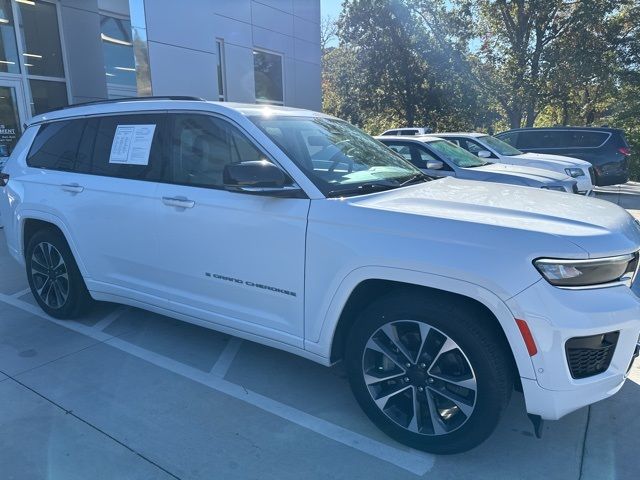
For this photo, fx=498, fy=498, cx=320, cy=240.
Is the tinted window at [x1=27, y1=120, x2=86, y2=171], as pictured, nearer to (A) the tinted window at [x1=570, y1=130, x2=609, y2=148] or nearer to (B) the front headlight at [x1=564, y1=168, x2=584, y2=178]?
(B) the front headlight at [x1=564, y1=168, x2=584, y2=178]

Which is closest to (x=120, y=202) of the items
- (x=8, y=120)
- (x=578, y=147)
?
(x=8, y=120)

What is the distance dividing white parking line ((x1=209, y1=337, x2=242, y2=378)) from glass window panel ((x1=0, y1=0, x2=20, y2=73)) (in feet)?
28.4

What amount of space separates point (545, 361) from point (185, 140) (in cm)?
268

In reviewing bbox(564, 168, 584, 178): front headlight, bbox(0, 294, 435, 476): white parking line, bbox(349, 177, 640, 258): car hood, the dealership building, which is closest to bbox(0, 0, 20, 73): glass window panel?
the dealership building

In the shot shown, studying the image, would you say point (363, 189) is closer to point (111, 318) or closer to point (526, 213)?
point (526, 213)

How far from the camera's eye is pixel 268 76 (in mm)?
13609

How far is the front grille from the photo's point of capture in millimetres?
2295

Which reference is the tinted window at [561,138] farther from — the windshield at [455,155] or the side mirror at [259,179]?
the side mirror at [259,179]

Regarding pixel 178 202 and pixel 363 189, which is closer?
pixel 363 189

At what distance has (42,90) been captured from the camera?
10273 mm

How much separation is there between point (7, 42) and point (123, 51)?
216 cm

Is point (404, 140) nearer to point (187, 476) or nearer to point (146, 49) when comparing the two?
point (146, 49)

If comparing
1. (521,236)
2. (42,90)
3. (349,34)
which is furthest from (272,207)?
(349,34)

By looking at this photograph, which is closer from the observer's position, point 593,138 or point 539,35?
point 593,138
